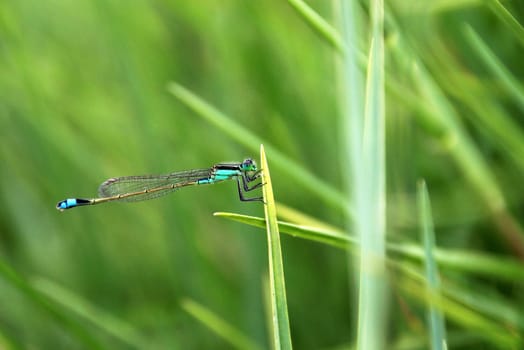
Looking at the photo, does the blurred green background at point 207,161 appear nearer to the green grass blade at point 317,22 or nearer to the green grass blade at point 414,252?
the green grass blade at point 414,252

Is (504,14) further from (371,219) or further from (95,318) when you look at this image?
(95,318)

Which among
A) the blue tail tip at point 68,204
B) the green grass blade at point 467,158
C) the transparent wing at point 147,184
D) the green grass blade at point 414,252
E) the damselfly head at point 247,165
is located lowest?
the green grass blade at point 414,252

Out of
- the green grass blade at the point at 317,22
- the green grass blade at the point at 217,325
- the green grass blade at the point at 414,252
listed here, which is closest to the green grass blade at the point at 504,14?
the green grass blade at the point at 317,22

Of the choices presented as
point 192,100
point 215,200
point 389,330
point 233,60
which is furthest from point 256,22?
point 389,330

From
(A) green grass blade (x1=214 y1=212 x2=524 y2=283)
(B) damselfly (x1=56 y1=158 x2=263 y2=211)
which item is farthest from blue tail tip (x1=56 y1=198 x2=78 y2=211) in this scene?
(A) green grass blade (x1=214 y1=212 x2=524 y2=283)

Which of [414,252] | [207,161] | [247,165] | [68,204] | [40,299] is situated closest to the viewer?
[414,252]

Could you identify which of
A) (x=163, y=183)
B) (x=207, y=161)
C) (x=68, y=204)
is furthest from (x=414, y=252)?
(x=68, y=204)
